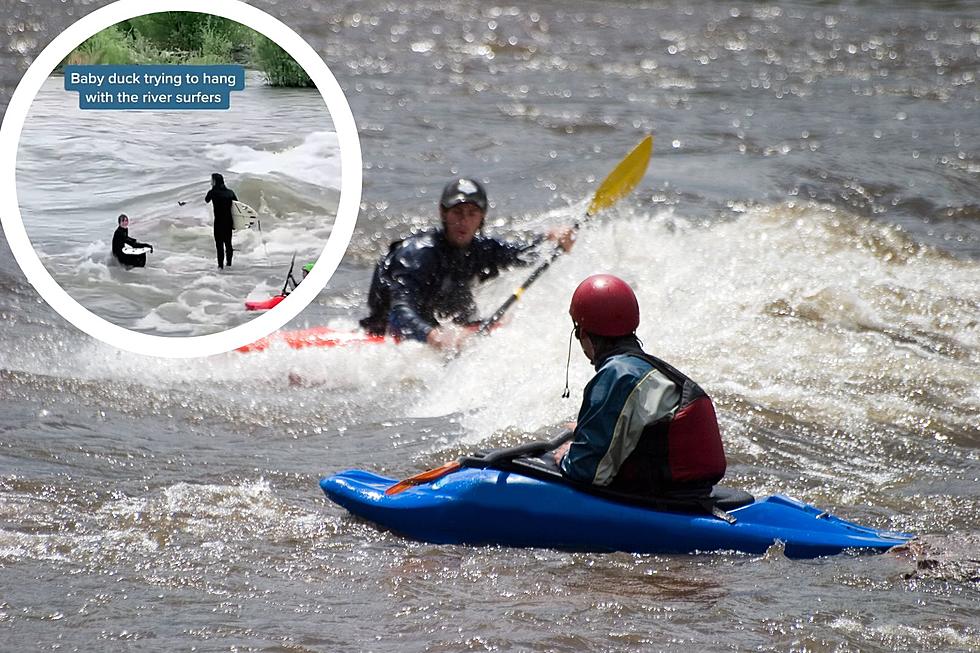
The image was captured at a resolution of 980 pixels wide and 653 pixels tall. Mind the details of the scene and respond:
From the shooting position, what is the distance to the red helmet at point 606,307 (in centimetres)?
452

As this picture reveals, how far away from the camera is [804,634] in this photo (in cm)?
391

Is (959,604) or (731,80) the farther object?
(731,80)

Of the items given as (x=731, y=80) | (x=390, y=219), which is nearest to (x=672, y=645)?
(x=390, y=219)

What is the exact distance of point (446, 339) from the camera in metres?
7.21

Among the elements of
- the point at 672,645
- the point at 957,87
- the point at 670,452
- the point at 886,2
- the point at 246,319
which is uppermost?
the point at 886,2

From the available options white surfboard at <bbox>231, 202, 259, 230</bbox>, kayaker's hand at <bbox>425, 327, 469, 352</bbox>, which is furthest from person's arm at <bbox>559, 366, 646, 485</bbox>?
kayaker's hand at <bbox>425, 327, 469, 352</bbox>

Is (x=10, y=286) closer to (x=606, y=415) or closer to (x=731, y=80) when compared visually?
(x=606, y=415)

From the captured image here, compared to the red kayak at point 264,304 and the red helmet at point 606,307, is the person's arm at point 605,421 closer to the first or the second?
the red helmet at point 606,307

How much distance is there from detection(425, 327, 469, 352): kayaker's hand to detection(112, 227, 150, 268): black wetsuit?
315 cm

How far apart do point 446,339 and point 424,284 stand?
36 cm

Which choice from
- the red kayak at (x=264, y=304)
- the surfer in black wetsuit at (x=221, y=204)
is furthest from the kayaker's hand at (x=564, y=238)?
the surfer in black wetsuit at (x=221, y=204)

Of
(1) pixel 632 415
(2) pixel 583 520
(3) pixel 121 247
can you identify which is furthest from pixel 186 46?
(2) pixel 583 520

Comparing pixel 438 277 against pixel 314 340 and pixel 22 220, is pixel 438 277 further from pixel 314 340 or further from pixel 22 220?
pixel 22 220

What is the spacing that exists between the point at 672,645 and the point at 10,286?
242 inches
